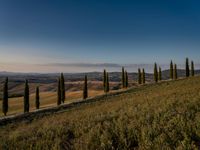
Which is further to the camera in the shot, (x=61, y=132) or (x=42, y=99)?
(x=42, y=99)

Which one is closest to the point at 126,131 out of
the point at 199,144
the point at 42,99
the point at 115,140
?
the point at 115,140

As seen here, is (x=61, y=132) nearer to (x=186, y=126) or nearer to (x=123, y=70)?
(x=186, y=126)

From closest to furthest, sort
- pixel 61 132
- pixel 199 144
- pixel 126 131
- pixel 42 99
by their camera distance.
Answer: pixel 199 144
pixel 126 131
pixel 61 132
pixel 42 99

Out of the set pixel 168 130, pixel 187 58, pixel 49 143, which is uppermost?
pixel 187 58

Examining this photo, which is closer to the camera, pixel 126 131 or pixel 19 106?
pixel 126 131

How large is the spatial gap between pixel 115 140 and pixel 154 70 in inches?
3039

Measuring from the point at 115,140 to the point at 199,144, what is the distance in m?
2.81

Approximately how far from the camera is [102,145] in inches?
323

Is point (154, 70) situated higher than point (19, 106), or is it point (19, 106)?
point (154, 70)

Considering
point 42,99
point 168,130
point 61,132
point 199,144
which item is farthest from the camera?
point 42,99

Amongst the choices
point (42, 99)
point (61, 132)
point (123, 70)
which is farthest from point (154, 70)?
point (61, 132)

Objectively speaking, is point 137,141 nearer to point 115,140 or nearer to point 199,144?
point 115,140

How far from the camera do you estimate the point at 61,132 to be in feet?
39.0

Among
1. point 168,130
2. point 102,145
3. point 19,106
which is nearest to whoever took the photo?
point 102,145
